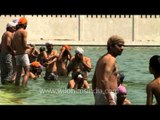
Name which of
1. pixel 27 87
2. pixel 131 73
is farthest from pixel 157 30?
pixel 27 87

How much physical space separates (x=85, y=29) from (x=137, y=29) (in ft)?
12.3

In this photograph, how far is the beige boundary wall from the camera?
38.2 meters

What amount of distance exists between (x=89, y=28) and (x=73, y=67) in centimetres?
2534

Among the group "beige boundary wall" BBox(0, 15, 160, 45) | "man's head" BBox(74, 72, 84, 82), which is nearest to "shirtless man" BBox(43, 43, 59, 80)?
"man's head" BBox(74, 72, 84, 82)

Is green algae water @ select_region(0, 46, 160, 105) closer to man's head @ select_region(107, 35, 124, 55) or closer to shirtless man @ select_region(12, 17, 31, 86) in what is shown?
shirtless man @ select_region(12, 17, 31, 86)

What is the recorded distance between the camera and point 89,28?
128ft

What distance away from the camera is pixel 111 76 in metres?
6.98

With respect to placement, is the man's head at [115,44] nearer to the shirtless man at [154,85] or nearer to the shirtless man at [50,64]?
the shirtless man at [154,85]

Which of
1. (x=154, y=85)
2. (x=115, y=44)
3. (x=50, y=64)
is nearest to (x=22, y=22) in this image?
(x=50, y=64)

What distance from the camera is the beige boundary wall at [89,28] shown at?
38156mm

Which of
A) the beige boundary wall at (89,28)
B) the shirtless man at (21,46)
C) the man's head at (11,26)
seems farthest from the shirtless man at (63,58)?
the beige boundary wall at (89,28)

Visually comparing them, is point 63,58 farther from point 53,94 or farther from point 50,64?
point 53,94
